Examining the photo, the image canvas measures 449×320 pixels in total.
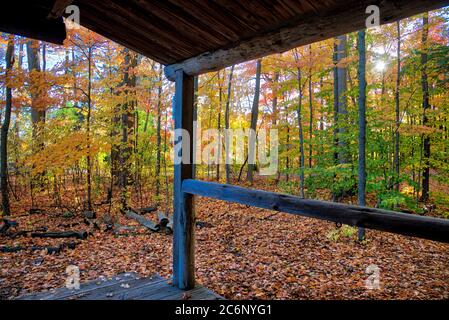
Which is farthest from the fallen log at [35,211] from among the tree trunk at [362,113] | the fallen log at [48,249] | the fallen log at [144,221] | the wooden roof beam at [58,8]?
the tree trunk at [362,113]

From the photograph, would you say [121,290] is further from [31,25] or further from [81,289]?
[31,25]

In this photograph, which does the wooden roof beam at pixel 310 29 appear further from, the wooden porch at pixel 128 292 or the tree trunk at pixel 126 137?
the tree trunk at pixel 126 137

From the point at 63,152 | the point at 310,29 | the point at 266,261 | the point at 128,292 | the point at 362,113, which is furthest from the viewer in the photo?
the point at 63,152

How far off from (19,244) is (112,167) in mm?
4557

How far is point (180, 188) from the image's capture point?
3.97 m

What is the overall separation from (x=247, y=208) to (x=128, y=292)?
7964 mm

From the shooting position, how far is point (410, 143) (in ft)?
32.5

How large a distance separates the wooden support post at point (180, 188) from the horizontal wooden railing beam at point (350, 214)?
77 centimetres

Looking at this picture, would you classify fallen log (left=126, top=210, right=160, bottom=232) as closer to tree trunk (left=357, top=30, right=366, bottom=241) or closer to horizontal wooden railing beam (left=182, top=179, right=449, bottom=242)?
horizontal wooden railing beam (left=182, top=179, right=449, bottom=242)

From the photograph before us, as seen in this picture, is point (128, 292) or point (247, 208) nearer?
point (128, 292)

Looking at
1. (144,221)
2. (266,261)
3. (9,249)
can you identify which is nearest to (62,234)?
(9,249)

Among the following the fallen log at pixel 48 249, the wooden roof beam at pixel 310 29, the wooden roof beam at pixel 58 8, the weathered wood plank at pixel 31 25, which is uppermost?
the wooden roof beam at pixel 58 8

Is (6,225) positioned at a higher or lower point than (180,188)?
lower

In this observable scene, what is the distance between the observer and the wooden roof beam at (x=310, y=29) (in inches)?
77.7
